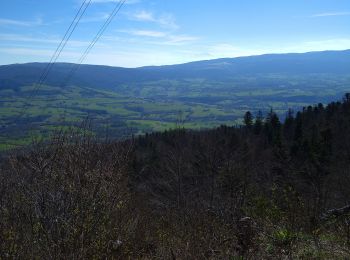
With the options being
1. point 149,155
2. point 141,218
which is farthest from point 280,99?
point 141,218

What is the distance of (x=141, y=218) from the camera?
883cm

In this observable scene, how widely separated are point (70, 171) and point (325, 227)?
4.37m

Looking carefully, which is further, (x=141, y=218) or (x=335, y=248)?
(x=141, y=218)

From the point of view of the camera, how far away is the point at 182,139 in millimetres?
33531

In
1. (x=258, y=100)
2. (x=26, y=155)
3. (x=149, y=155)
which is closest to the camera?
(x=26, y=155)

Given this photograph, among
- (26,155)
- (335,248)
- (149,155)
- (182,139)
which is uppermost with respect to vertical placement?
(26,155)

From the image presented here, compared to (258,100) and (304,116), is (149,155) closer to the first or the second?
(304,116)

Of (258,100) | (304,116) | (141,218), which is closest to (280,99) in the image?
(258,100)

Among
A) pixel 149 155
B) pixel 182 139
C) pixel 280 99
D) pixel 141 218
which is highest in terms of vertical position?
pixel 141 218

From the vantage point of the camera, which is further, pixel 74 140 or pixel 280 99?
pixel 280 99

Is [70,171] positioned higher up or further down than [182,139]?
higher up

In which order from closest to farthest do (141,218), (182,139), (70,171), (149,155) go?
(70,171) < (141,218) < (182,139) < (149,155)

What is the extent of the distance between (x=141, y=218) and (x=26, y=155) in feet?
8.83

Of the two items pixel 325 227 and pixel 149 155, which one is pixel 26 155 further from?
pixel 149 155
